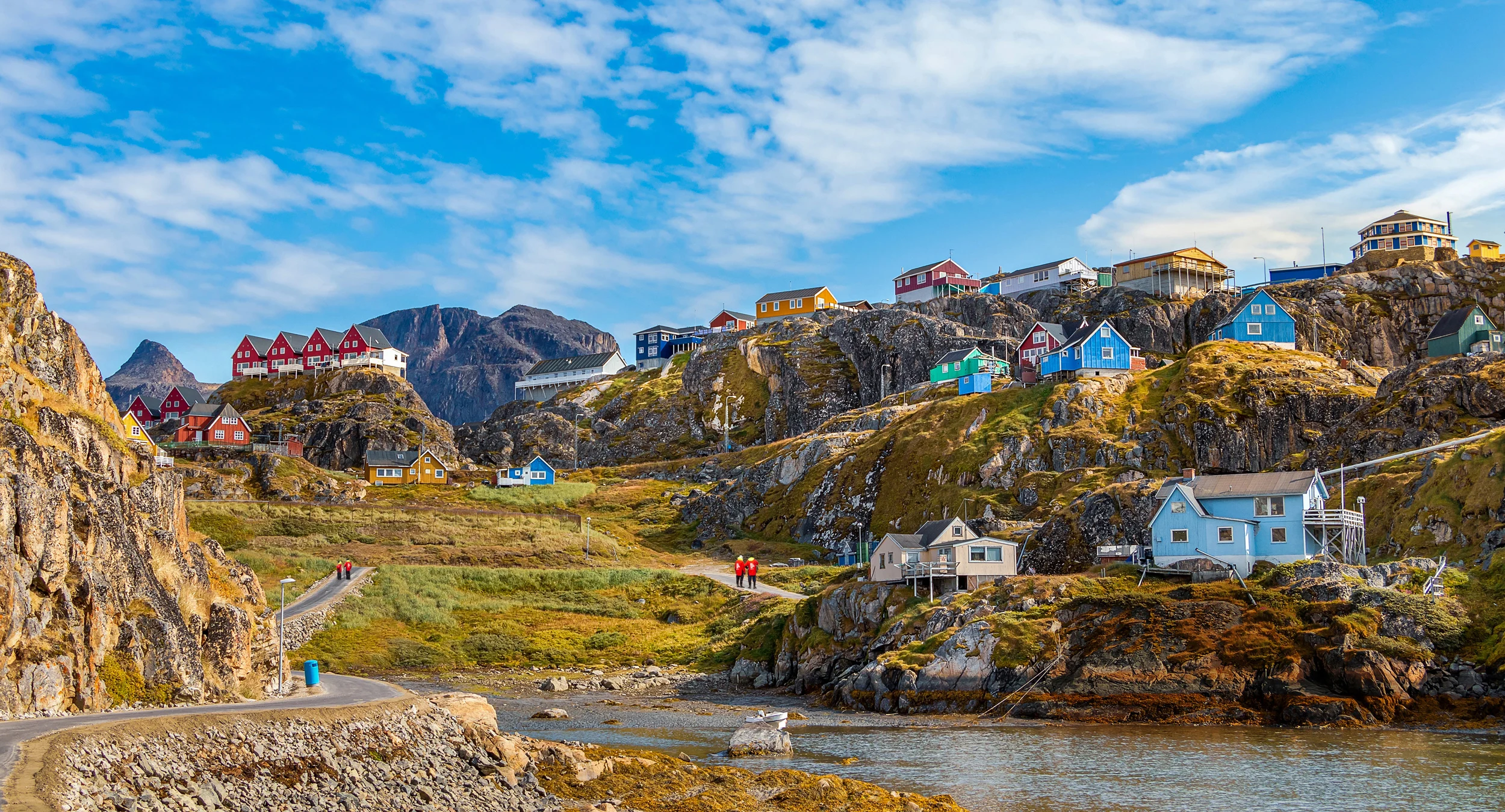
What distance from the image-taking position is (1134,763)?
145 ft

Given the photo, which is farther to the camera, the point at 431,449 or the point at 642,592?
the point at 431,449

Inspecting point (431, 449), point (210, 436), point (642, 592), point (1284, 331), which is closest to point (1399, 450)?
point (1284, 331)

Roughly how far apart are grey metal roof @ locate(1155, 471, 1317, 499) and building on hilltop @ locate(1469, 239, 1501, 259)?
98862 millimetres

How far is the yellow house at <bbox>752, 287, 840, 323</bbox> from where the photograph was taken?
602 ft

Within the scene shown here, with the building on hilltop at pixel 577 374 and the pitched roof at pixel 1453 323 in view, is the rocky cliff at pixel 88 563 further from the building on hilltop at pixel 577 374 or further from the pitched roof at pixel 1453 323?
the building on hilltop at pixel 577 374

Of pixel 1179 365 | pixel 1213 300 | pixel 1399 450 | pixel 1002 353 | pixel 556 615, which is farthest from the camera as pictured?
pixel 1002 353

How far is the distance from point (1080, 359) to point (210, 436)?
98072 mm

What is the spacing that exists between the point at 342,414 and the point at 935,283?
86.2 metres

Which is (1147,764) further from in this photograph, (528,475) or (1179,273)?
(1179,273)

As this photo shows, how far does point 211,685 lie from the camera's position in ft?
132

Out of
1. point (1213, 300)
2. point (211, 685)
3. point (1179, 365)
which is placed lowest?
point (211, 685)

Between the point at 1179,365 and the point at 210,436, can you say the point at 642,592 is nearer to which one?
the point at 1179,365

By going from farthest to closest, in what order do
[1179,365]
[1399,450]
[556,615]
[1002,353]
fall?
[1002,353] < [1179,365] < [556,615] < [1399,450]

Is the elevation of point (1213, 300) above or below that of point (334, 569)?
above
